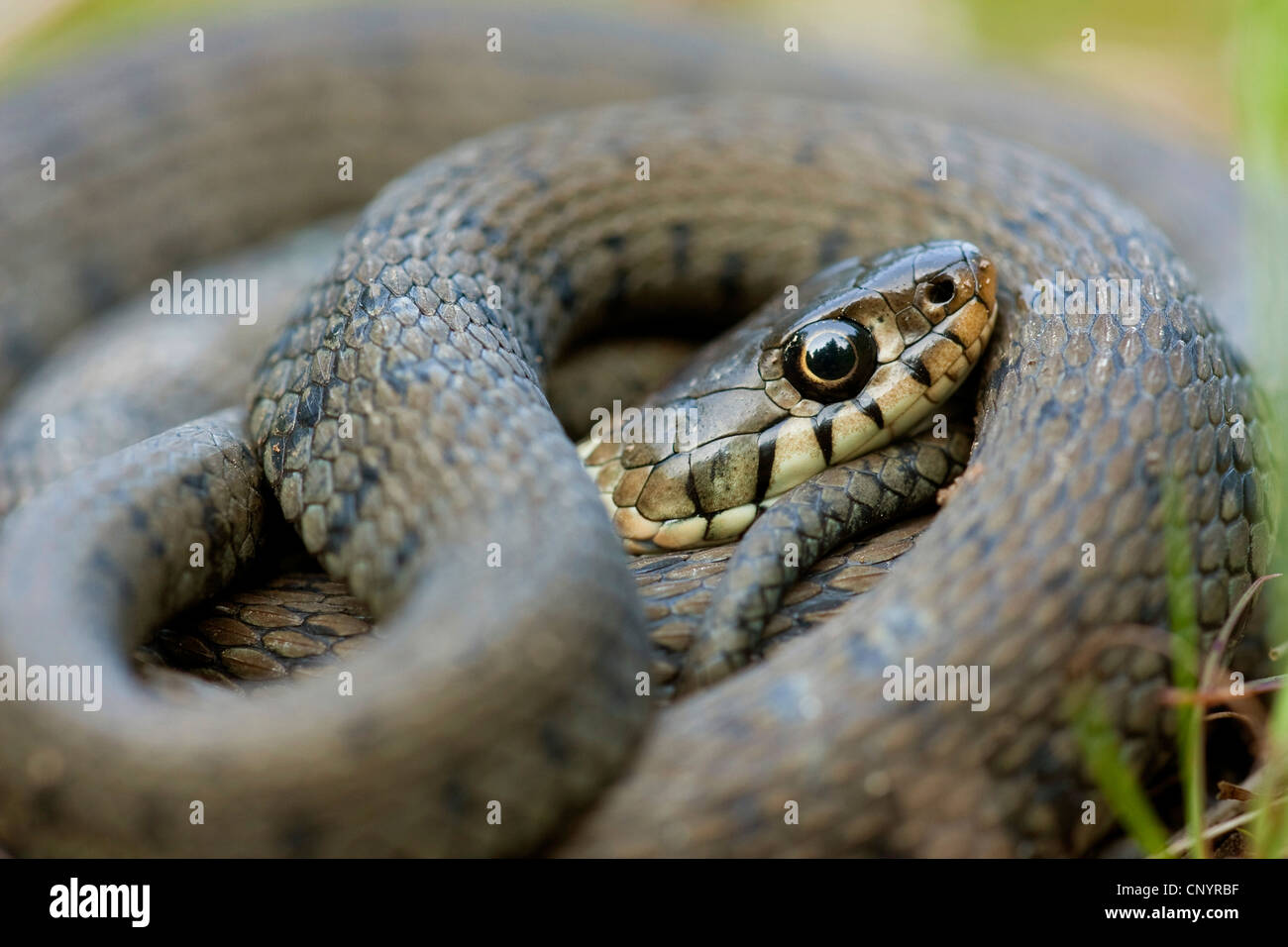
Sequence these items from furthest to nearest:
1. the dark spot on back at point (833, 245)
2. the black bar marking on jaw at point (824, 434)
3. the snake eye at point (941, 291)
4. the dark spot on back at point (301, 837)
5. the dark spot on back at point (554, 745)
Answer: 1. the dark spot on back at point (833, 245)
2. the black bar marking on jaw at point (824, 434)
3. the snake eye at point (941, 291)
4. the dark spot on back at point (554, 745)
5. the dark spot on back at point (301, 837)

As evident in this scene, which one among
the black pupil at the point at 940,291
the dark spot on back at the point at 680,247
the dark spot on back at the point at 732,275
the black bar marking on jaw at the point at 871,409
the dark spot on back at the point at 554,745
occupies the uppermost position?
the dark spot on back at the point at 680,247

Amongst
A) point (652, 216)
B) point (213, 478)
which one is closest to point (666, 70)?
point (652, 216)

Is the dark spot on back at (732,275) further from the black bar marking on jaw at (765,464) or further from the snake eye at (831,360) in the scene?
the black bar marking on jaw at (765,464)

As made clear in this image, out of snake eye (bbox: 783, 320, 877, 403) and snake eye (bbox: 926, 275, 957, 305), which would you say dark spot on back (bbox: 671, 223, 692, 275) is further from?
snake eye (bbox: 926, 275, 957, 305)

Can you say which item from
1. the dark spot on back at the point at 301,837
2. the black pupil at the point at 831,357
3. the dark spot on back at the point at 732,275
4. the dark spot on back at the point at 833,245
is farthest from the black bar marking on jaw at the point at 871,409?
the dark spot on back at the point at 301,837

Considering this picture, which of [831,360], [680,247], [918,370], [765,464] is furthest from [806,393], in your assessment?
[680,247]

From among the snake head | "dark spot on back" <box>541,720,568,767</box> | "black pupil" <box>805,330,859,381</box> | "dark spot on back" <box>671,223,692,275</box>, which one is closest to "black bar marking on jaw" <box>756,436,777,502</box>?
the snake head

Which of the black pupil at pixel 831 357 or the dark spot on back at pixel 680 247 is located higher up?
the dark spot on back at pixel 680 247
